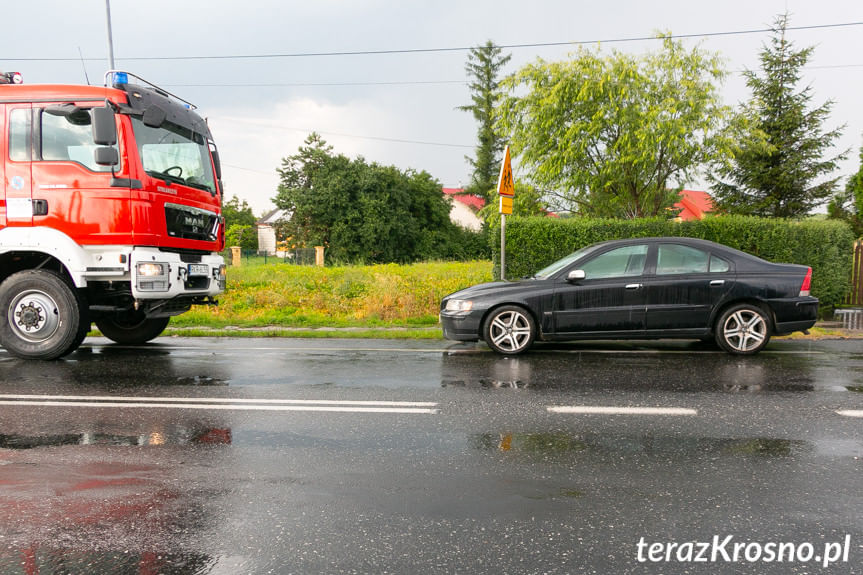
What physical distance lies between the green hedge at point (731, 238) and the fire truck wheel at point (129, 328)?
683cm

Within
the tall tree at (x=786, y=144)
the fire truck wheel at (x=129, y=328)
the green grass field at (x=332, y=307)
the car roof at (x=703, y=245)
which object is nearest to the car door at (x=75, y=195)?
the fire truck wheel at (x=129, y=328)

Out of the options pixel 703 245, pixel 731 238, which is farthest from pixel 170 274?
pixel 731 238

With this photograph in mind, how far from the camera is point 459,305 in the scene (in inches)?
329

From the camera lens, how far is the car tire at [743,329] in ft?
26.4

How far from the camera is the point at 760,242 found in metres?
12.7

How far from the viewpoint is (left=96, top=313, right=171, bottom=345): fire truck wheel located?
919 cm

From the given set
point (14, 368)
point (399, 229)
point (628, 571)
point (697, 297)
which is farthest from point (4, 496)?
point (399, 229)

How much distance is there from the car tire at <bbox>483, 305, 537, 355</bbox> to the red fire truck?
13.7 ft

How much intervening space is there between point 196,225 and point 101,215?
1.34 metres

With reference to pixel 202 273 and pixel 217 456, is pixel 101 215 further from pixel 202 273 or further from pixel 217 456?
pixel 217 456

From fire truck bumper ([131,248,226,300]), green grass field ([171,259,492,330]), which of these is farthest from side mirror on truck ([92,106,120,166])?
green grass field ([171,259,492,330])

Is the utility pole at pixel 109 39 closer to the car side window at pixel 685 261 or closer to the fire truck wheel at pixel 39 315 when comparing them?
the fire truck wheel at pixel 39 315

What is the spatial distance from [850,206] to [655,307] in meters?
30.9

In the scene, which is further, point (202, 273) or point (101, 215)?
point (202, 273)
